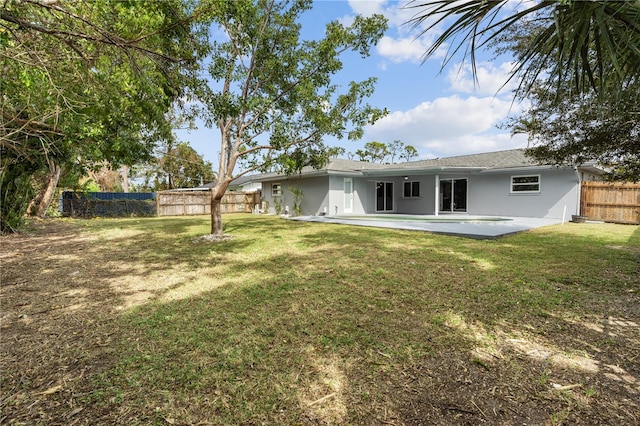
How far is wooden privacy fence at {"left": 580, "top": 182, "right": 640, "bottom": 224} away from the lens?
44.5ft

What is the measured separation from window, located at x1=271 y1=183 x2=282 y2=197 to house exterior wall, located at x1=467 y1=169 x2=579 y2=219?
12.0 metres

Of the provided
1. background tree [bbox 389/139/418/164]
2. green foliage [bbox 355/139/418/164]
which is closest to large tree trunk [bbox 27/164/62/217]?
green foliage [bbox 355/139/418/164]

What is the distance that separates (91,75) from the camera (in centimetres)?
452

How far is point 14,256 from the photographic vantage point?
6.84 metres

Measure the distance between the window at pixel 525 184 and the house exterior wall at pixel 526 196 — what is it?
17 centimetres

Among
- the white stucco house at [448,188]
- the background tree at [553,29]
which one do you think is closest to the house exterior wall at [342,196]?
the white stucco house at [448,188]

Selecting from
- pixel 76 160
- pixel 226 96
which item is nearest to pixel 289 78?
pixel 226 96

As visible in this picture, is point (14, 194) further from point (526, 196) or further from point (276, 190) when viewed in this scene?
point (526, 196)

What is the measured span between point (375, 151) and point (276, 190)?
27.0m

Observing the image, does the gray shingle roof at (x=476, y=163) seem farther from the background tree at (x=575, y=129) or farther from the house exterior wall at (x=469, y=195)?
the background tree at (x=575, y=129)

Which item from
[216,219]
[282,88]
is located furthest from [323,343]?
[282,88]

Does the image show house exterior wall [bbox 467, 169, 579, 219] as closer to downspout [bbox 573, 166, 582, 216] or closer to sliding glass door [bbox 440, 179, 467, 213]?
downspout [bbox 573, 166, 582, 216]

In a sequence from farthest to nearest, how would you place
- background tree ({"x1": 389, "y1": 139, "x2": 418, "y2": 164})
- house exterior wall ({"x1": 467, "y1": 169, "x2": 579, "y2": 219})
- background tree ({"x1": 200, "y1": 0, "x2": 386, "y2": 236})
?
background tree ({"x1": 389, "y1": 139, "x2": 418, "y2": 164}) < house exterior wall ({"x1": 467, "y1": 169, "x2": 579, "y2": 219}) < background tree ({"x1": 200, "y1": 0, "x2": 386, "y2": 236})

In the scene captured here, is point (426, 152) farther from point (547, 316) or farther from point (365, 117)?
point (547, 316)
